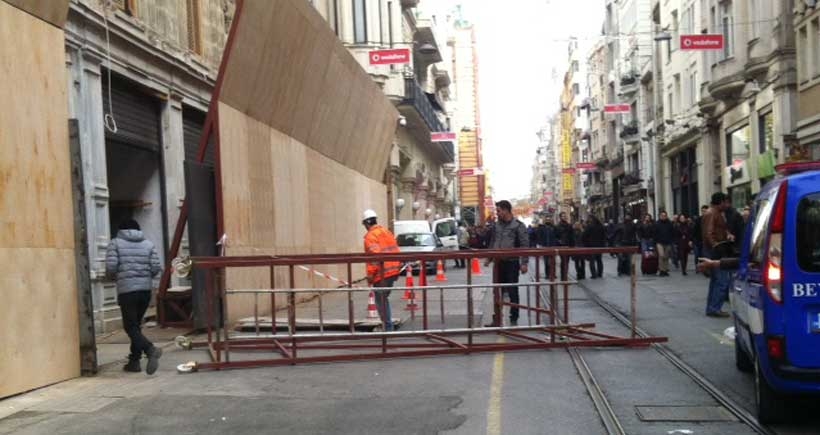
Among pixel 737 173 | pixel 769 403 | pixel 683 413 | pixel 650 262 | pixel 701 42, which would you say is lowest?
pixel 650 262

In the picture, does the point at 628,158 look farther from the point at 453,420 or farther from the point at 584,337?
the point at 453,420

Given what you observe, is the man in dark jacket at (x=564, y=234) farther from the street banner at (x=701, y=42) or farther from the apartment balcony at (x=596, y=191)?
the apartment balcony at (x=596, y=191)

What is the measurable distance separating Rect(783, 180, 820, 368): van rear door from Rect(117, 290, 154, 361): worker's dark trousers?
6326 millimetres

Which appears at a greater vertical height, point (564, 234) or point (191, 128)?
point (191, 128)

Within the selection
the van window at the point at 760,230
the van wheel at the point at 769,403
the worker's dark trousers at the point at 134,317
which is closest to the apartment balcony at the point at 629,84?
the worker's dark trousers at the point at 134,317

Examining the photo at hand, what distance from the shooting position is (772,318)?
18.7ft

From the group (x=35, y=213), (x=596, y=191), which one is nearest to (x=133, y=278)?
(x=35, y=213)

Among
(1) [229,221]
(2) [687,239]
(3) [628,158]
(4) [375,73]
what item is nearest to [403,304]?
→ (1) [229,221]

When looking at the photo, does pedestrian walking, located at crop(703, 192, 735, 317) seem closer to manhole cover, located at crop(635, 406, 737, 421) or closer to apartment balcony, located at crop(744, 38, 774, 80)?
manhole cover, located at crop(635, 406, 737, 421)

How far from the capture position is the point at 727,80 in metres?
29.0

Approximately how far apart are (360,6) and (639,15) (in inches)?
795

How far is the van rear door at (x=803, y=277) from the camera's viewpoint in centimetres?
558

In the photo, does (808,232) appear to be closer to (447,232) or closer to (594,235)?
(594,235)

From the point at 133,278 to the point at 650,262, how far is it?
16.0m
